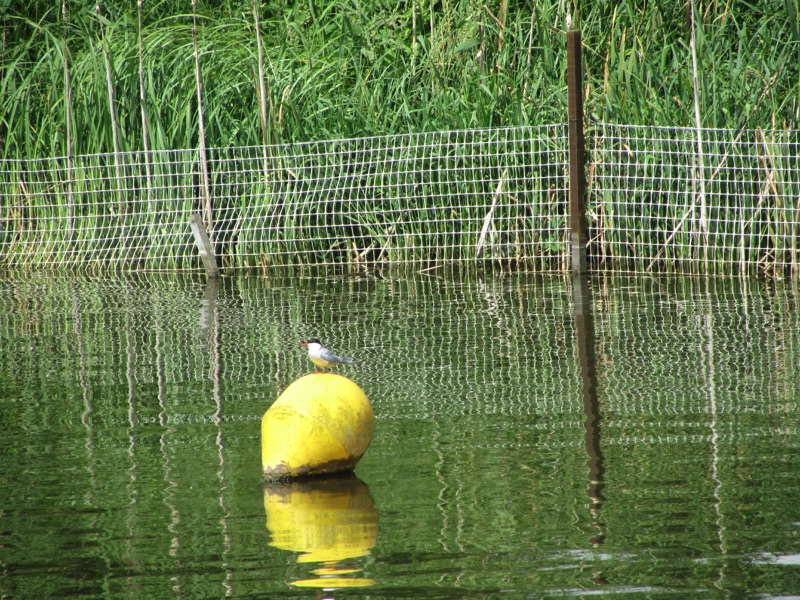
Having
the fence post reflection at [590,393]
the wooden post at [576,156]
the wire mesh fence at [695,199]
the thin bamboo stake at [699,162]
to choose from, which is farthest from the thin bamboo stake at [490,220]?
the thin bamboo stake at [699,162]

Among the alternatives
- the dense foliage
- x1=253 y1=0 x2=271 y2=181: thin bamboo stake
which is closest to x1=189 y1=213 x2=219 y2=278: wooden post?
x1=253 y1=0 x2=271 y2=181: thin bamboo stake

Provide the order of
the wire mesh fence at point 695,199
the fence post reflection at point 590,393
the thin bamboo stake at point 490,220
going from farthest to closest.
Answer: the thin bamboo stake at point 490,220 → the wire mesh fence at point 695,199 → the fence post reflection at point 590,393

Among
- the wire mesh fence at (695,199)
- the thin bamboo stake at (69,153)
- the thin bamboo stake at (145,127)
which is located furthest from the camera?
the thin bamboo stake at (69,153)

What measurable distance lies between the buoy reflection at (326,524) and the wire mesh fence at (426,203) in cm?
672

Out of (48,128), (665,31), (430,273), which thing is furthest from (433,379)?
(48,128)

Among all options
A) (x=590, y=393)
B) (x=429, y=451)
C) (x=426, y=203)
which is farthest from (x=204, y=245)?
(x=429, y=451)

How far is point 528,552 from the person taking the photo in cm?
472

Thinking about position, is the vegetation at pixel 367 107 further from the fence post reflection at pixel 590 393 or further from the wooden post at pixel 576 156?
the fence post reflection at pixel 590 393

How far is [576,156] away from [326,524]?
23.9 ft

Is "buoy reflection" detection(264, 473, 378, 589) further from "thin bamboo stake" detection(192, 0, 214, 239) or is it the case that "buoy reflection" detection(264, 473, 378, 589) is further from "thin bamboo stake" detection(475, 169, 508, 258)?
"thin bamboo stake" detection(192, 0, 214, 239)

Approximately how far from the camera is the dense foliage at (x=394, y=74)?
40.6ft

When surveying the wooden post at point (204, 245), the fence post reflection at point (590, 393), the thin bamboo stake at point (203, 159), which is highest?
the thin bamboo stake at point (203, 159)

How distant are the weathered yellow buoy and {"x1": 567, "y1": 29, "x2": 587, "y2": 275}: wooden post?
6.27m

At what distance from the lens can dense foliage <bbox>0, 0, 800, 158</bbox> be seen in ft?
40.6
